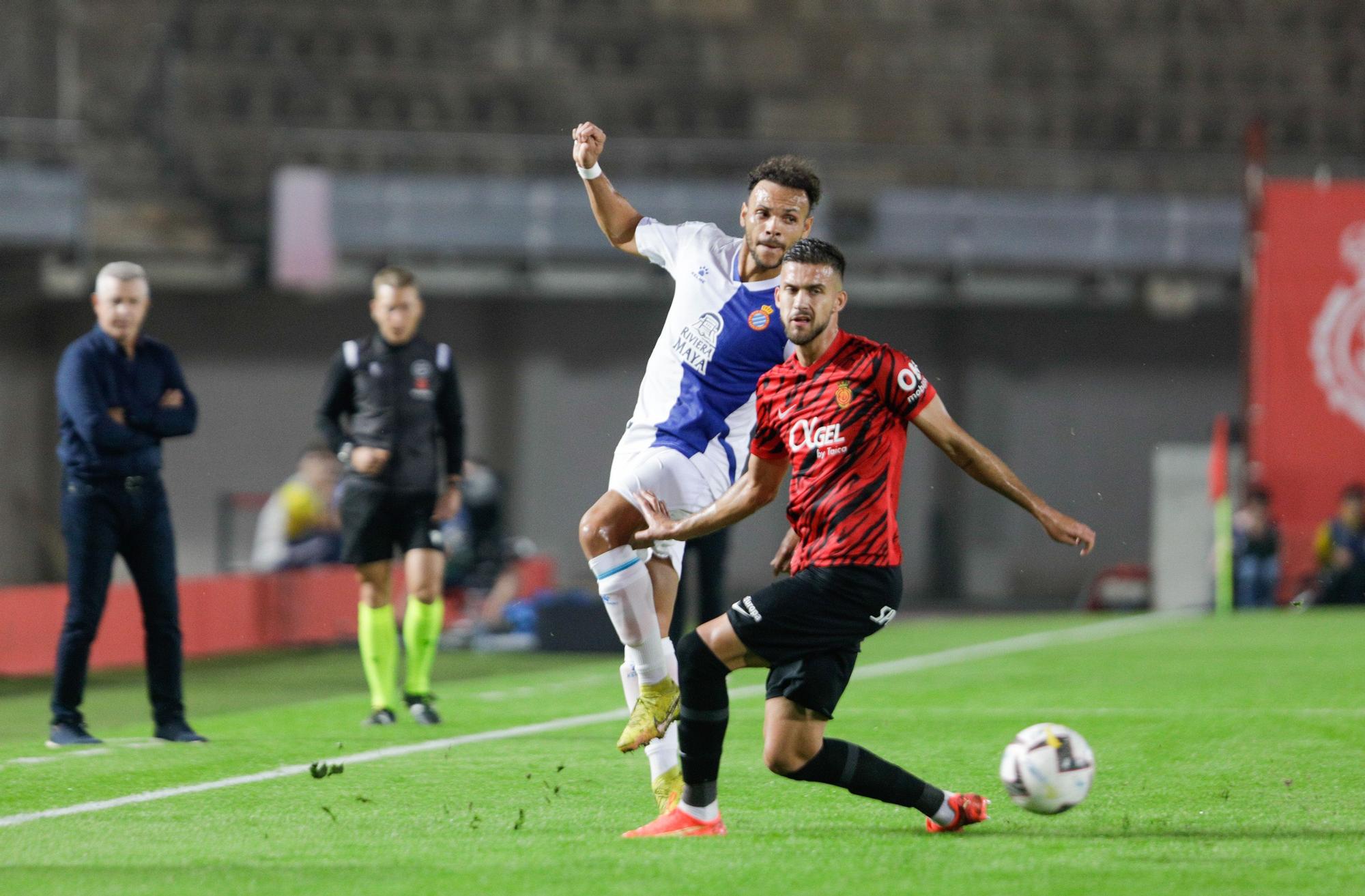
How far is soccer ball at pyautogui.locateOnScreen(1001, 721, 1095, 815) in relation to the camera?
525cm

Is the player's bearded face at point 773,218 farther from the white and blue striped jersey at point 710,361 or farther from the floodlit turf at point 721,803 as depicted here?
the floodlit turf at point 721,803

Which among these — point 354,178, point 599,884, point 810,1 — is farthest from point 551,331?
point 599,884

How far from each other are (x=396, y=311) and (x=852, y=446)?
418 centimetres

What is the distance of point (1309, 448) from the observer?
59.1 feet

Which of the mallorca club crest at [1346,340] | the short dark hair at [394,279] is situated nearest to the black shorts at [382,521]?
the short dark hair at [394,279]

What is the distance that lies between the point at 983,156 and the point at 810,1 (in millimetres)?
3209

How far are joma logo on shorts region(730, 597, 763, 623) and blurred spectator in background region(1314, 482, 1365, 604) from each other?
549 inches

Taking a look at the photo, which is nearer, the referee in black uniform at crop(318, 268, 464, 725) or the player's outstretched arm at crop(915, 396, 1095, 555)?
the player's outstretched arm at crop(915, 396, 1095, 555)

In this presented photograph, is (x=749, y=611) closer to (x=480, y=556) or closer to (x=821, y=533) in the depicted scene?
(x=821, y=533)

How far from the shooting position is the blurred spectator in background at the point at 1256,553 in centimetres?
1747

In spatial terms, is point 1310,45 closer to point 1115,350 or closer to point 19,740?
point 1115,350

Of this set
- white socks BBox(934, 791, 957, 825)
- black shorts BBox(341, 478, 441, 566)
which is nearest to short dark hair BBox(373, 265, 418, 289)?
black shorts BBox(341, 478, 441, 566)

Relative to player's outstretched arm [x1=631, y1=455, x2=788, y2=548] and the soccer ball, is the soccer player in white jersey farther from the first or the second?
the soccer ball

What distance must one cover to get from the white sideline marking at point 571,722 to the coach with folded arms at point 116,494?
41.7 inches
